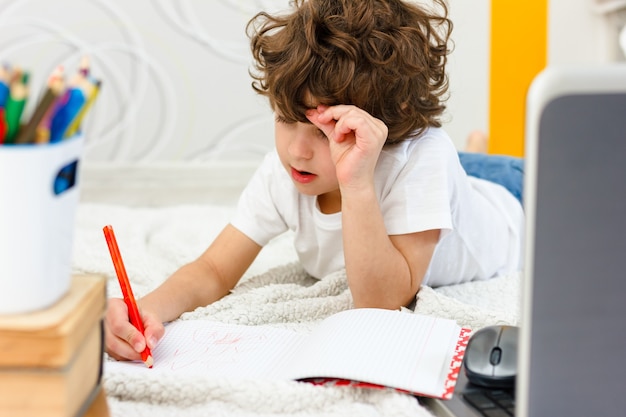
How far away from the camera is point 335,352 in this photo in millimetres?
667

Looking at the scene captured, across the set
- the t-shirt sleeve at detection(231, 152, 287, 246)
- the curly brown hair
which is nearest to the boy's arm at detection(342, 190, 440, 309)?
the curly brown hair

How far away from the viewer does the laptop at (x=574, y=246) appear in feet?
1.40

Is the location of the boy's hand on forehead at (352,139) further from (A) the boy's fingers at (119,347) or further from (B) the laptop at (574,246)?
(B) the laptop at (574,246)

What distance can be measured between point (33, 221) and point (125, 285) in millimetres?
340

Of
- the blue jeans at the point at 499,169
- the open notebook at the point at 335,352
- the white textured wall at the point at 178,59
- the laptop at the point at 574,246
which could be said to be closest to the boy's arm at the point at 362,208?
the open notebook at the point at 335,352

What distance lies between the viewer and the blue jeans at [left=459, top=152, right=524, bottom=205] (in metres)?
1.52

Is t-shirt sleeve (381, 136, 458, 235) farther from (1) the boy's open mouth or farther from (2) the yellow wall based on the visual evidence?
(2) the yellow wall

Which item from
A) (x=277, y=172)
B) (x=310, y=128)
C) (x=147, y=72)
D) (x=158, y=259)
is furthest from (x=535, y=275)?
(x=147, y=72)

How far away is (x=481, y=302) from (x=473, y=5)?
1.75 metres

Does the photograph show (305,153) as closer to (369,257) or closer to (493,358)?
(369,257)

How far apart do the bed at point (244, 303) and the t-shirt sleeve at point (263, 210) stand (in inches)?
2.7

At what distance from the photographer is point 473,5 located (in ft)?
8.45

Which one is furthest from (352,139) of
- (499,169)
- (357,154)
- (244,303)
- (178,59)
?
(178,59)

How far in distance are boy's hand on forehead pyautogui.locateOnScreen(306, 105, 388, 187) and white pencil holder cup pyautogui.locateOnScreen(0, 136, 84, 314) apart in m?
0.47
